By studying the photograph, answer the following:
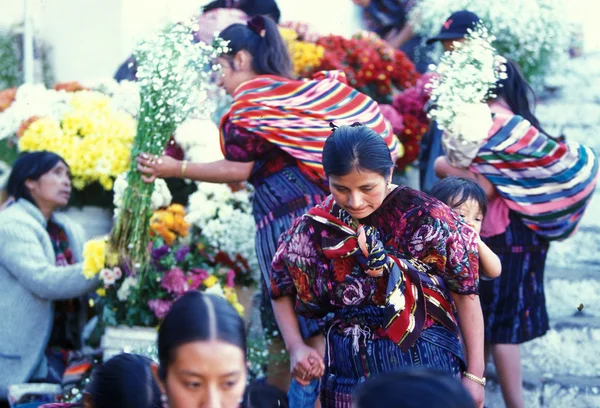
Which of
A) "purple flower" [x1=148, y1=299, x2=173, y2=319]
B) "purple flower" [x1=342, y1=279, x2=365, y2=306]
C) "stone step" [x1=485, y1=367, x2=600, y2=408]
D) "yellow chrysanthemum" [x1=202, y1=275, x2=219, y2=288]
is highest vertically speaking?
"purple flower" [x1=342, y1=279, x2=365, y2=306]

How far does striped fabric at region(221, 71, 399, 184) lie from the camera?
175 inches

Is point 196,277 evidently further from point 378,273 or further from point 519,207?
point 378,273

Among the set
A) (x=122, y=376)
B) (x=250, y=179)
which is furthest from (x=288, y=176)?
(x=122, y=376)

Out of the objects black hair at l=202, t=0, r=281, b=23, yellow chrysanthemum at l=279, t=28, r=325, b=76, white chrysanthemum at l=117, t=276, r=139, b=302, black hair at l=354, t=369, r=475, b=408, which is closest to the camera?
black hair at l=354, t=369, r=475, b=408

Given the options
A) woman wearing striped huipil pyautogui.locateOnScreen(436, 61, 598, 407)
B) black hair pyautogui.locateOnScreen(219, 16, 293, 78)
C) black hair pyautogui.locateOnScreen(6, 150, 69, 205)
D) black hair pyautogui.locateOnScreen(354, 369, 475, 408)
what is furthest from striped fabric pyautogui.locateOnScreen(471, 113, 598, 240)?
black hair pyautogui.locateOnScreen(354, 369, 475, 408)

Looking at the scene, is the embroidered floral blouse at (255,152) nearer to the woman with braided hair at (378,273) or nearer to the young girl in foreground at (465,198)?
the young girl in foreground at (465,198)

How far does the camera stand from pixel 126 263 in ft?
16.1

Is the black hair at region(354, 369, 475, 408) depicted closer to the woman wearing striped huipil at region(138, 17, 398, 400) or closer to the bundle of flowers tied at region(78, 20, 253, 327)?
the woman wearing striped huipil at region(138, 17, 398, 400)

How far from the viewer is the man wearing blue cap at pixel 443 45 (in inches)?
209

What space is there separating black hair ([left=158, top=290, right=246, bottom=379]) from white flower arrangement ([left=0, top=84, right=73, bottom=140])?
387cm

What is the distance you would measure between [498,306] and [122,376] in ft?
8.41

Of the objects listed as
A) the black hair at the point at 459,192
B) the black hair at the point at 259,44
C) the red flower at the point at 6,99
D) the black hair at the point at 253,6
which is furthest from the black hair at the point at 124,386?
the black hair at the point at 253,6

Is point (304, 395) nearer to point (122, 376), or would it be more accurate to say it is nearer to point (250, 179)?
point (122, 376)

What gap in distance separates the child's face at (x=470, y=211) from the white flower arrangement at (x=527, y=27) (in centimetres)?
419
